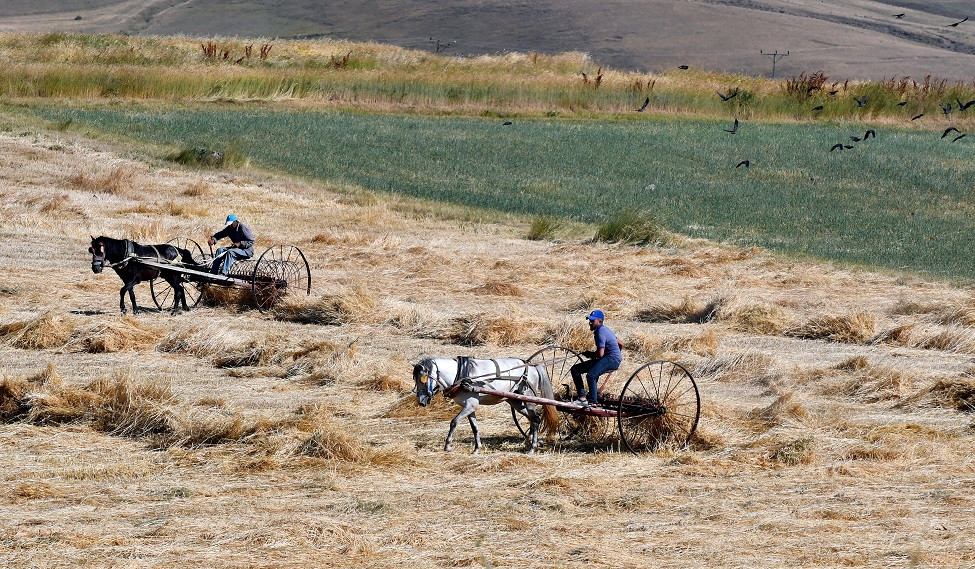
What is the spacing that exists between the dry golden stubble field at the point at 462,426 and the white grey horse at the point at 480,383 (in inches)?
12.6

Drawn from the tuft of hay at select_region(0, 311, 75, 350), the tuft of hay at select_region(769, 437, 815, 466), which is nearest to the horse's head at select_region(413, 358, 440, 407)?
the tuft of hay at select_region(769, 437, 815, 466)

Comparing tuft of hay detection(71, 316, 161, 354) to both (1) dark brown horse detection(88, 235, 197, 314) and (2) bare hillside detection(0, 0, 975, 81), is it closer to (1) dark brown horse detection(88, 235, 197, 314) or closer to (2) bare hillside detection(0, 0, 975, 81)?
(1) dark brown horse detection(88, 235, 197, 314)

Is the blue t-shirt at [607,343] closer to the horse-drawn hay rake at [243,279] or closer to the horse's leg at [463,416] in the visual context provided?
the horse's leg at [463,416]

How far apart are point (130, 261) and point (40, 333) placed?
6.86ft

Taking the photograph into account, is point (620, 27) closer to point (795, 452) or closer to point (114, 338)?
point (114, 338)

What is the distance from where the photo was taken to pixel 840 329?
57.5 feet

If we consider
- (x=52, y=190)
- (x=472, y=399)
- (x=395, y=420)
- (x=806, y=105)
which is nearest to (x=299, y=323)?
(x=395, y=420)

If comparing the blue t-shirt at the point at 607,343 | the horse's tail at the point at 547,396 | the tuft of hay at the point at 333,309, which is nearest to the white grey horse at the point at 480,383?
the horse's tail at the point at 547,396

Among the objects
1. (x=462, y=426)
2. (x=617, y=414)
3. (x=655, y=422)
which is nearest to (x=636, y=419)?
(x=655, y=422)

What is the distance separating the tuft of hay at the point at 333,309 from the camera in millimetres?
18172

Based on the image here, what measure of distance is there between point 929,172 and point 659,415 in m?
28.3

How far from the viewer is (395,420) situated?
1310cm

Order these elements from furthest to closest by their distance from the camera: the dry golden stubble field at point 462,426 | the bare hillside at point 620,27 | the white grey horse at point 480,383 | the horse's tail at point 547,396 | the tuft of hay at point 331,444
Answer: the bare hillside at point 620,27
the horse's tail at point 547,396
the white grey horse at point 480,383
the tuft of hay at point 331,444
the dry golden stubble field at point 462,426

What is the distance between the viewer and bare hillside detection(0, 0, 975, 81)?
313ft
